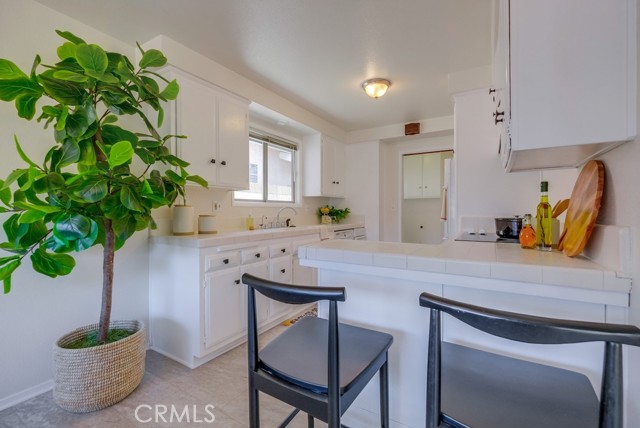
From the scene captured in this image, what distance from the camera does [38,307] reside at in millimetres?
1776

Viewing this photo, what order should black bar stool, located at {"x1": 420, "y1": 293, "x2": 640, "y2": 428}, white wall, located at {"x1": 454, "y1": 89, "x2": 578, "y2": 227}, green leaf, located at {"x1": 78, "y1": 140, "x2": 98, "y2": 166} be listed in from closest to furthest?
black bar stool, located at {"x1": 420, "y1": 293, "x2": 640, "y2": 428}
green leaf, located at {"x1": 78, "y1": 140, "x2": 98, "y2": 166}
white wall, located at {"x1": 454, "y1": 89, "x2": 578, "y2": 227}

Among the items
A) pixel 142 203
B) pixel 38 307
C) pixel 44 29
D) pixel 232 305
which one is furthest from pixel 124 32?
pixel 232 305

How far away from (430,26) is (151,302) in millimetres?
3141

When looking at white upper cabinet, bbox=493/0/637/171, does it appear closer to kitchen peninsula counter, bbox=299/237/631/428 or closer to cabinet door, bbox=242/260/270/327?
kitchen peninsula counter, bbox=299/237/631/428

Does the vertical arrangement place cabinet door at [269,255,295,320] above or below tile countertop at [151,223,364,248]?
below

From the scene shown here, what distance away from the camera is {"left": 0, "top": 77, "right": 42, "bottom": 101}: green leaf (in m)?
1.32

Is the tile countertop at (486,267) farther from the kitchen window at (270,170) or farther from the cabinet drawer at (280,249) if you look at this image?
the kitchen window at (270,170)

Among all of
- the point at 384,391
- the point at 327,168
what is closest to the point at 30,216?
the point at 384,391

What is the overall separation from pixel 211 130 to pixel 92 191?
1.33 metres

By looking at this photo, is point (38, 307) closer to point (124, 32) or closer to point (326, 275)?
point (326, 275)

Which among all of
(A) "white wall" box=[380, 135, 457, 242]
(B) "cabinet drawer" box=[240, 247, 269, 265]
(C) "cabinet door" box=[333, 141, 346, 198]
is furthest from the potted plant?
(A) "white wall" box=[380, 135, 457, 242]

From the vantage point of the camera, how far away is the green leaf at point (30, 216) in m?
1.27

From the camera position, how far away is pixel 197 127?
2391mm

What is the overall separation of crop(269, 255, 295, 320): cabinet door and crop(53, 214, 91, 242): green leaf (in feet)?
4.87
